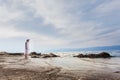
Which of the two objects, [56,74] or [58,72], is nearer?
[56,74]

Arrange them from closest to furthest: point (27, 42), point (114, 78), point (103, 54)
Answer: point (114, 78)
point (27, 42)
point (103, 54)

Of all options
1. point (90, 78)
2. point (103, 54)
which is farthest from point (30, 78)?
point (103, 54)

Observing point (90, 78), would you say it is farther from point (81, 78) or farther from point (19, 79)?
point (19, 79)

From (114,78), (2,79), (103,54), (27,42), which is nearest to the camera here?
(2,79)

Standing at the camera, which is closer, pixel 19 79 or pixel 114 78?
pixel 19 79

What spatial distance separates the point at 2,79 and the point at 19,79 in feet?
3.33

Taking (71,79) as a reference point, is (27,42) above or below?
above

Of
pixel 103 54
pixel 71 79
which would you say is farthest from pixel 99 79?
pixel 103 54

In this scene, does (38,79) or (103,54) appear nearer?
(38,79)

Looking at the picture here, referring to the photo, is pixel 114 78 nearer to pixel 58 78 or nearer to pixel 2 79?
pixel 58 78

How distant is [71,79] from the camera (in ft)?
41.3

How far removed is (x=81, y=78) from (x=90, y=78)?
58cm

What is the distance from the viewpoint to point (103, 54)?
53.0 metres

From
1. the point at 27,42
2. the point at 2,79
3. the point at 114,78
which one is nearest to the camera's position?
the point at 2,79
